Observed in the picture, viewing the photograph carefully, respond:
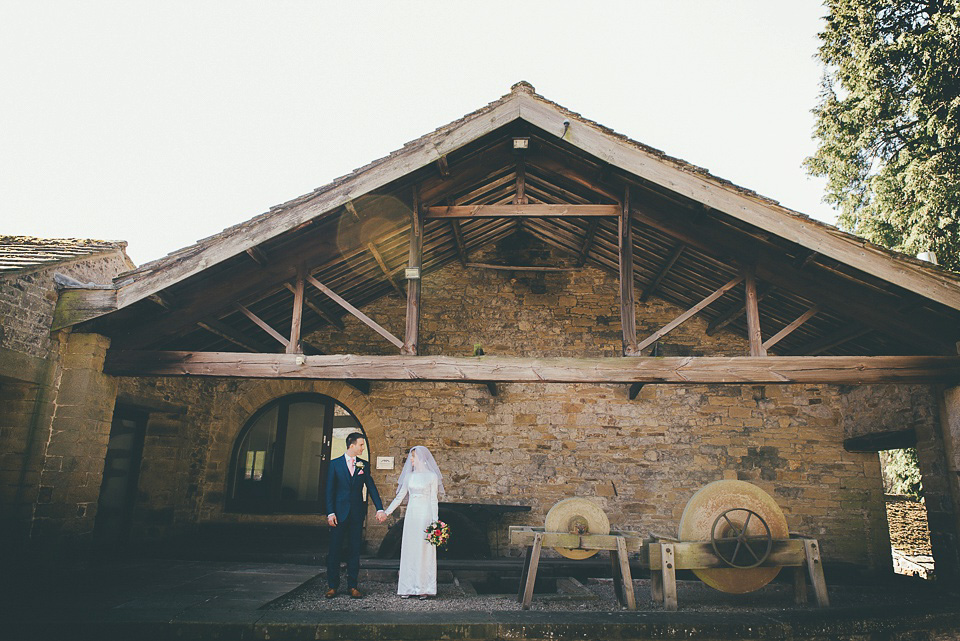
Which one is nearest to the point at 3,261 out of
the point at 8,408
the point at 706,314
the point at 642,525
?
the point at 8,408

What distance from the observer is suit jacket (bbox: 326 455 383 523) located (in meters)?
5.55

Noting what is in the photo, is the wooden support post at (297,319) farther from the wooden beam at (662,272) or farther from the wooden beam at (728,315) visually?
the wooden beam at (728,315)

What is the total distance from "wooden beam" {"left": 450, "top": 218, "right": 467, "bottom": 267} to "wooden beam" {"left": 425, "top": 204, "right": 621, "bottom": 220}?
1219mm

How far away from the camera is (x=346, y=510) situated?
5.54m

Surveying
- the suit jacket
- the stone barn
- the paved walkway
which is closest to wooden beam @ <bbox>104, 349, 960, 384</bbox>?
the stone barn

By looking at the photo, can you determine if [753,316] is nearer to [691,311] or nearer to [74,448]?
[691,311]

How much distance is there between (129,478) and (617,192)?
24.5ft

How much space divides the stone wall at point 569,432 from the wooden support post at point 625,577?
2996 millimetres

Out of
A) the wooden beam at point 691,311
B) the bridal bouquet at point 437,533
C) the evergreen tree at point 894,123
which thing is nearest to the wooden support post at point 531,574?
the bridal bouquet at point 437,533

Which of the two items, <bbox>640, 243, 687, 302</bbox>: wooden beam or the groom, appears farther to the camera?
<bbox>640, 243, 687, 302</bbox>: wooden beam

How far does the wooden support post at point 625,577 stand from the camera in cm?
515

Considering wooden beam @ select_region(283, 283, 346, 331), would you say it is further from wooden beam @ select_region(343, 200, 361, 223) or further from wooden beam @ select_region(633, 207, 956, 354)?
wooden beam @ select_region(633, 207, 956, 354)

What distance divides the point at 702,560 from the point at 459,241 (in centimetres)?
539

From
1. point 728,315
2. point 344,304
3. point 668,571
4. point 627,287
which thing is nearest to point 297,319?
point 344,304
